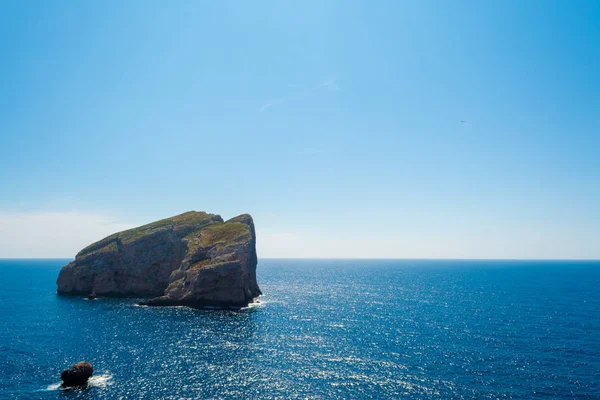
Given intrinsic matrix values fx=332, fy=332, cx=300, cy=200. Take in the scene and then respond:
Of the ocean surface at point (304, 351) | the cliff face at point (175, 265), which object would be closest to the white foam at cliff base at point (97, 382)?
the ocean surface at point (304, 351)

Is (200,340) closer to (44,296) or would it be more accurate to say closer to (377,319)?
(377,319)

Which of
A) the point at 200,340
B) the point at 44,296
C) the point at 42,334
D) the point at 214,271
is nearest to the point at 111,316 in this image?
the point at 42,334

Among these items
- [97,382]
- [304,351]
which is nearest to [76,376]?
[97,382]

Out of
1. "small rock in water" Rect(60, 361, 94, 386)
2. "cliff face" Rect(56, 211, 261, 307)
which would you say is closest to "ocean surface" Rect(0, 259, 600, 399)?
"small rock in water" Rect(60, 361, 94, 386)

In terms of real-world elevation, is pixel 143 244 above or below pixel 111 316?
above

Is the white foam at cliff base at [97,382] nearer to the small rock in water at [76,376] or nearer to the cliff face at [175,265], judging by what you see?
the small rock in water at [76,376]

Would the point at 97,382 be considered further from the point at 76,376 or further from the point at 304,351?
the point at 304,351
